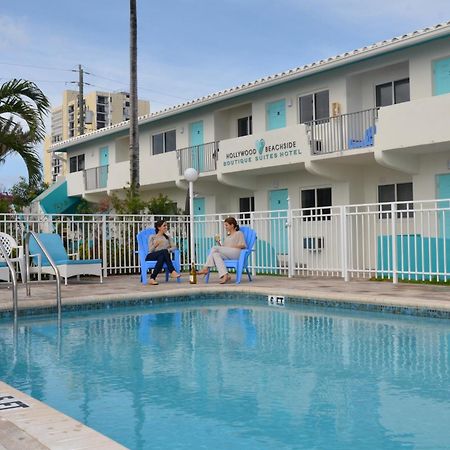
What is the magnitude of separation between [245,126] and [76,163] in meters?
11.7

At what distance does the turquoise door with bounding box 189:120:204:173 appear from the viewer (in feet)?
70.5

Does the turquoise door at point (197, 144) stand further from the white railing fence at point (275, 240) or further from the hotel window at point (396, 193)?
the hotel window at point (396, 193)

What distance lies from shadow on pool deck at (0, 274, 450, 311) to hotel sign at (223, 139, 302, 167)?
605 centimetres

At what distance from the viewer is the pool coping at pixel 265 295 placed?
313 inches

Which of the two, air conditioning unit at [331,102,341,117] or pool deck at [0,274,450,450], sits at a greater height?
air conditioning unit at [331,102,341,117]

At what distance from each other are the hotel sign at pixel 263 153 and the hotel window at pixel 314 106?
124 cm

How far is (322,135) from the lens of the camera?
17.3 m

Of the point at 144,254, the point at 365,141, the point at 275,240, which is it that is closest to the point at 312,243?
the point at 275,240

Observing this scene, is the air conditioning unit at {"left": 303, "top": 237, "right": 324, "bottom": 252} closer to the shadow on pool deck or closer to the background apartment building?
the shadow on pool deck

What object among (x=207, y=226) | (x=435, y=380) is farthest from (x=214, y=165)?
(x=435, y=380)

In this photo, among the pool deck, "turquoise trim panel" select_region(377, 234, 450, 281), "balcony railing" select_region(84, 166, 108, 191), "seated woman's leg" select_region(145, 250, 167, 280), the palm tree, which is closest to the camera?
the pool deck

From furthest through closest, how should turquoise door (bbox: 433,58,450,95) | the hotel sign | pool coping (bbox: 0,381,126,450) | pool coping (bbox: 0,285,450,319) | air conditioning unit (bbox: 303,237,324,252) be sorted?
the hotel sign → turquoise door (bbox: 433,58,450,95) → air conditioning unit (bbox: 303,237,324,252) → pool coping (bbox: 0,285,450,319) → pool coping (bbox: 0,381,126,450)

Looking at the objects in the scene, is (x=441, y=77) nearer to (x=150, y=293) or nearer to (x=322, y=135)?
(x=322, y=135)

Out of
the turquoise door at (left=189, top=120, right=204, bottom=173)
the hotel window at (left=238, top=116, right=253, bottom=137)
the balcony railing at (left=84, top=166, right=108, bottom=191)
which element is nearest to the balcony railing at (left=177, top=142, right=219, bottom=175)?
the turquoise door at (left=189, top=120, right=204, bottom=173)
